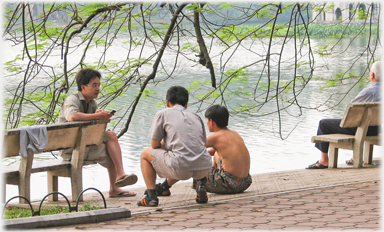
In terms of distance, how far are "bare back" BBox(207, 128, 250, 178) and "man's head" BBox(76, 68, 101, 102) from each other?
1.26m

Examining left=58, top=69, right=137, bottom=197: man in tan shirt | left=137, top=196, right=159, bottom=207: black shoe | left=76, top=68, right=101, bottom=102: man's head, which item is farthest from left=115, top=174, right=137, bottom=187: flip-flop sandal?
left=76, top=68, right=101, bottom=102: man's head

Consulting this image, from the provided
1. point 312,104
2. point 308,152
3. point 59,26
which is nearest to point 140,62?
point 59,26

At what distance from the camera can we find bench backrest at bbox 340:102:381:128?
7035 mm

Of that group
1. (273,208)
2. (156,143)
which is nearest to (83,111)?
(156,143)

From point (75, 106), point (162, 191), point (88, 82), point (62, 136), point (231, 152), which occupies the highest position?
point (88, 82)

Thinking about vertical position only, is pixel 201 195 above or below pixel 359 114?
below

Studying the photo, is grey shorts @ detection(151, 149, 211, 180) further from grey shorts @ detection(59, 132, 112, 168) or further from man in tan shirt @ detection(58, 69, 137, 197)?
grey shorts @ detection(59, 132, 112, 168)

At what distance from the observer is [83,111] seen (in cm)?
567

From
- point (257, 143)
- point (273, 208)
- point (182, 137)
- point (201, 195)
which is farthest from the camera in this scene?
point (257, 143)

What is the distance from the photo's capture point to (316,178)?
21.1 feet

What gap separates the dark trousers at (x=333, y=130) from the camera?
743 cm

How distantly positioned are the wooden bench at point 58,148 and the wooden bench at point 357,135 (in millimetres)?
3221

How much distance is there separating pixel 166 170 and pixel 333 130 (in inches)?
134

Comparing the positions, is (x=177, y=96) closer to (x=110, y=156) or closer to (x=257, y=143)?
(x=110, y=156)
